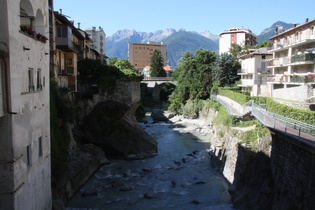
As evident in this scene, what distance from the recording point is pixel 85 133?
2822 centimetres

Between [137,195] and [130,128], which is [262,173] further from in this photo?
[130,128]

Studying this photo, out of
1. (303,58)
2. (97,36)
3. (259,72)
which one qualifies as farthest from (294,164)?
(97,36)

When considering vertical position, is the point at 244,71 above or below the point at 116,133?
above

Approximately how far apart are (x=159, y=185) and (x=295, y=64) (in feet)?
77.2

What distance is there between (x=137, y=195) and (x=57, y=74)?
11026 mm

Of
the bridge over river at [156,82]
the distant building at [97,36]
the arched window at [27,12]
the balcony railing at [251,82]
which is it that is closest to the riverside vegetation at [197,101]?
the balcony railing at [251,82]

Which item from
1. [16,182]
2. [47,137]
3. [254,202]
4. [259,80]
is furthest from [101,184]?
[259,80]

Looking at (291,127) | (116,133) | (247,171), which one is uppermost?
(291,127)

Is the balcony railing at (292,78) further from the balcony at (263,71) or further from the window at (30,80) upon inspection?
the window at (30,80)

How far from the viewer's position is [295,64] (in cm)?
3444

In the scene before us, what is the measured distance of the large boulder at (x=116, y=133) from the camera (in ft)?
94.0

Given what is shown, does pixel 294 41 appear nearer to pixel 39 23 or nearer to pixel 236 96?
pixel 236 96

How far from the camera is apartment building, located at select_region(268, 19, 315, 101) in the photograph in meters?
30.8

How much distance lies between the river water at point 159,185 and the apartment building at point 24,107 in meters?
6.80
